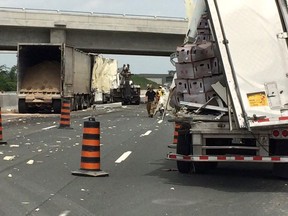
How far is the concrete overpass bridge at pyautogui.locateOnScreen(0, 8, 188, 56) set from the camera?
4813 centimetres

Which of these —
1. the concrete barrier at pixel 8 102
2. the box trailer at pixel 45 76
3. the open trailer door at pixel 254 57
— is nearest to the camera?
the open trailer door at pixel 254 57

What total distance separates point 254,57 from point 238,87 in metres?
0.54

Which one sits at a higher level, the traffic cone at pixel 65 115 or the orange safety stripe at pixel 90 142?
the traffic cone at pixel 65 115

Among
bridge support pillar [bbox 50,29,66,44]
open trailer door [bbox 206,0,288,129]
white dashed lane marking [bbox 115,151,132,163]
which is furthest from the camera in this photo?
bridge support pillar [bbox 50,29,66,44]

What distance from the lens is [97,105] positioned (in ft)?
155

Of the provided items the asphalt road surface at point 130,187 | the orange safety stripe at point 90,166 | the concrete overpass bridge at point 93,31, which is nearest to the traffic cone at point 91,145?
the orange safety stripe at point 90,166

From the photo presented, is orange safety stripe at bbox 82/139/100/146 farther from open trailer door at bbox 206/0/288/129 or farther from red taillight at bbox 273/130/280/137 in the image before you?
red taillight at bbox 273/130/280/137

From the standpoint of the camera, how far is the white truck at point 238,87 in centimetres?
832

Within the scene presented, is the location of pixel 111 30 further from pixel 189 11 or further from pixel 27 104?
pixel 189 11

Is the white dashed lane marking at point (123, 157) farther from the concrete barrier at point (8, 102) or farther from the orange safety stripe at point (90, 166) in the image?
Answer: the concrete barrier at point (8, 102)

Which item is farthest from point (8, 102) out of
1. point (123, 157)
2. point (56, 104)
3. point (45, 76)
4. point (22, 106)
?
point (123, 157)

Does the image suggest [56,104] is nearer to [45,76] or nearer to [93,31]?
[45,76]

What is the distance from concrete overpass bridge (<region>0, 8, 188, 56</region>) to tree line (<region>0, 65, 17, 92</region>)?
649 inches

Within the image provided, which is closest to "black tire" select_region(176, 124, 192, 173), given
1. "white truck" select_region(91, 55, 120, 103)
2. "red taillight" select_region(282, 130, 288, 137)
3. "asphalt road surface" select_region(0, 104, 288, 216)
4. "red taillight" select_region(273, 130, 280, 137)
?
"asphalt road surface" select_region(0, 104, 288, 216)
